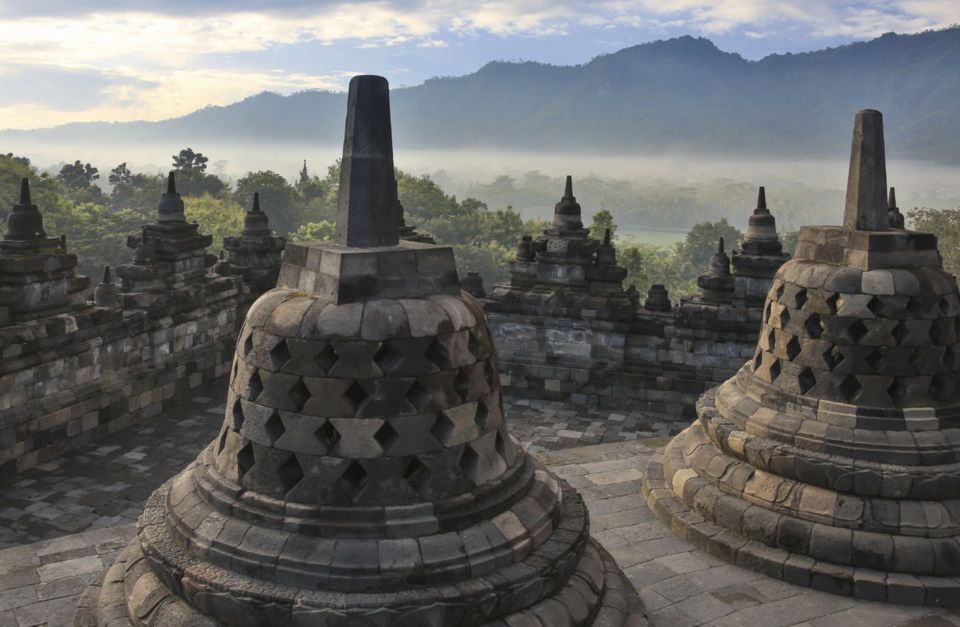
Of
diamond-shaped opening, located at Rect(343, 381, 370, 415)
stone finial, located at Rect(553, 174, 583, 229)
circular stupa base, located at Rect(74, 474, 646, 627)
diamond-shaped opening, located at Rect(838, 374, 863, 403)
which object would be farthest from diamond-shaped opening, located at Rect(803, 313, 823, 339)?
stone finial, located at Rect(553, 174, 583, 229)

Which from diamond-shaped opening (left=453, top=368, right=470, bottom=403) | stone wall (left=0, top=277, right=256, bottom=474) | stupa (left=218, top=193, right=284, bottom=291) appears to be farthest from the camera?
stupa (left=218, top=193, right=284, bottom=291)

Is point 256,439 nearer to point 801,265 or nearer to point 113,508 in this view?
point 801,265

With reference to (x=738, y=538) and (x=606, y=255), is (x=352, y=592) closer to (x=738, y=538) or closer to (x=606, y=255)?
(x=738, y=538)

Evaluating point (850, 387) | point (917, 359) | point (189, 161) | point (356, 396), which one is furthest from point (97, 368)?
point (189, 161)

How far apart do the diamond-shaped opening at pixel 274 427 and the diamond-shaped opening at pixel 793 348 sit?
518cm

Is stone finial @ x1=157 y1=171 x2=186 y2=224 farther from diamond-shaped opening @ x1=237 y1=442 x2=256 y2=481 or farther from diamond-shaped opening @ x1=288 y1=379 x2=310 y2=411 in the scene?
diamond-shaped opening @ x1=288 y1=379 x2=310 y2=411

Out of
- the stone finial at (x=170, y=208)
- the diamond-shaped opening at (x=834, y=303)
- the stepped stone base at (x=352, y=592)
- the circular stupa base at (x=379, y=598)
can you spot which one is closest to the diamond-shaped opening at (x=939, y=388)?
the diamond-shaped opening at (x=834, y=303)

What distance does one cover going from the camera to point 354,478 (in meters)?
4.54

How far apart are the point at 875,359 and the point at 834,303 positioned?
609 mm

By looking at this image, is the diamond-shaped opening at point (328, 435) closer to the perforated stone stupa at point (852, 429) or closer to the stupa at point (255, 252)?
the perforated stone stupa at point (852, 429)

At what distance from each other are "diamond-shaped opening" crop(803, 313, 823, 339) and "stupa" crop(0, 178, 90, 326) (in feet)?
32.9

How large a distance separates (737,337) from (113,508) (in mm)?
10699

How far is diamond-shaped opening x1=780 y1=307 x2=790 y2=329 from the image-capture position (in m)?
7.93

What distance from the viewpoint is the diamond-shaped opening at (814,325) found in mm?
7656
